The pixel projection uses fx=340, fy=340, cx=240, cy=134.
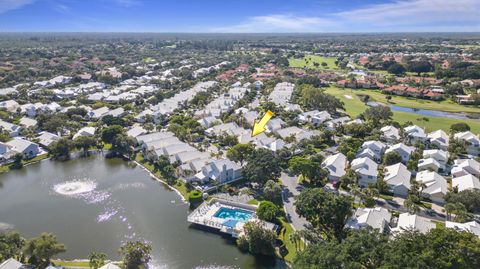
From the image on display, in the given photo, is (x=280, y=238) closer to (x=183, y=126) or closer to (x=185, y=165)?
(x=185, y=165)

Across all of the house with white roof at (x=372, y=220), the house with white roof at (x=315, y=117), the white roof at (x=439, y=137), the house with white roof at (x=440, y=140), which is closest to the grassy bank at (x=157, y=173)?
the house with white roof at (x=372, y=220)

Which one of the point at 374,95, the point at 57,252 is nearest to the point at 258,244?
the point at 57,252

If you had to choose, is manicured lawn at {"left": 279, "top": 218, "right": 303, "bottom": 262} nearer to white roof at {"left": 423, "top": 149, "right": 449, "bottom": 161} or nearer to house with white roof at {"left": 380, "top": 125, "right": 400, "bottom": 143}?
white roof at {"left": 423, "top": 149, "right": 449, "bottom": 161}

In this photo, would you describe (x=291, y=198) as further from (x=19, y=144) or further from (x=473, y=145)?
(x=19, y=144)

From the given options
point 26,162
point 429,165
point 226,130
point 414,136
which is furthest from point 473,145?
point 26,162

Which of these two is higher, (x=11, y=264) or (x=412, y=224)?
(x=412, y=224)

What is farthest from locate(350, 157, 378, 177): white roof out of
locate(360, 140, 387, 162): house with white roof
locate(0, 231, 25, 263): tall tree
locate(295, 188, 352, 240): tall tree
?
locate(0, 231, 25, 263): tall tree
